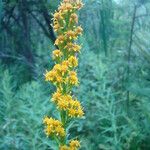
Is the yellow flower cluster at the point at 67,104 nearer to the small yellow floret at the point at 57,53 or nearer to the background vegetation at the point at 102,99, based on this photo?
the small yellow floret at the point at 57,53

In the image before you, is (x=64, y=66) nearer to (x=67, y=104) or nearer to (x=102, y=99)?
(x=67, y=104)

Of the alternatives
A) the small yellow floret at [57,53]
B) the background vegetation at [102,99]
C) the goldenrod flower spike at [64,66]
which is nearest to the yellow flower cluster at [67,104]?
the goldenrod flower spike at [64,66]

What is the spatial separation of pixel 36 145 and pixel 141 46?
5.22ft

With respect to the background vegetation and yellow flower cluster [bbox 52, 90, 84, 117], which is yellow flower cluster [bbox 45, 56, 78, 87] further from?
the background vegetation

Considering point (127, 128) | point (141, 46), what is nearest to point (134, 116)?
point (127, 128)

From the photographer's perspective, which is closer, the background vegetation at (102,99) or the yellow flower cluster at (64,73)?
the yellow flower cluster at (64,73)

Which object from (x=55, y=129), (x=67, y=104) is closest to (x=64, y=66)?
(x=67, y=104)

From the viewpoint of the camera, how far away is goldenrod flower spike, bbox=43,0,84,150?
8.61ft

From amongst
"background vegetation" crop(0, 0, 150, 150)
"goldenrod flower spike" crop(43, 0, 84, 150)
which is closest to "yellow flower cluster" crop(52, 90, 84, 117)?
"goldenrod flower spike" crop(43, 0, 84, 150)

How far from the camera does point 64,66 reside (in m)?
2.61

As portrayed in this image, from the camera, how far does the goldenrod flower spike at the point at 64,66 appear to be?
8.61ft

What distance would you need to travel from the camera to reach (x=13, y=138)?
144 inches

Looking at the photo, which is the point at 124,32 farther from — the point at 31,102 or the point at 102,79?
the point at 31,102

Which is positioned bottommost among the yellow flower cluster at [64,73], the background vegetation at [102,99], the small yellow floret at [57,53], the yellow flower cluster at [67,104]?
the background vegetation at [102,99]
